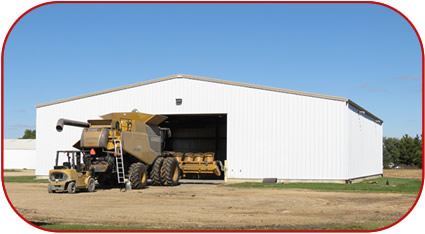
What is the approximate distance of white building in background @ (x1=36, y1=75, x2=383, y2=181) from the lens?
96.0ft

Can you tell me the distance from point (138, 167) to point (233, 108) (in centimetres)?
857

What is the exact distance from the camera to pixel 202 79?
3253cm

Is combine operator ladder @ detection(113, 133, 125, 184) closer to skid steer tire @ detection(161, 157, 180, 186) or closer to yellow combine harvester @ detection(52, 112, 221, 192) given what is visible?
yellow combine harvester @ detection(52, 112, 221, 192)

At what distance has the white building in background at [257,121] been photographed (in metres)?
29.3

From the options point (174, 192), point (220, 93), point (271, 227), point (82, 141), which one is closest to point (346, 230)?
point (271, 227)

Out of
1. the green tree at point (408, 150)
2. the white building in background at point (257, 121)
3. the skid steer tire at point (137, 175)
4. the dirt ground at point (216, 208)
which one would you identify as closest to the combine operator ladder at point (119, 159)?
the skid steer tire at point (137, 175)

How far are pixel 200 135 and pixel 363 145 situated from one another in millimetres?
13779

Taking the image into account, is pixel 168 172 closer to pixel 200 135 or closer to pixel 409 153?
pixel 200 135

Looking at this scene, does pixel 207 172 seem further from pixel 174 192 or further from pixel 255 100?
pixel 174 192

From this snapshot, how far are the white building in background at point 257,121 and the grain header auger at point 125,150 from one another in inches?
167

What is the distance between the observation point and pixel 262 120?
3088 cm

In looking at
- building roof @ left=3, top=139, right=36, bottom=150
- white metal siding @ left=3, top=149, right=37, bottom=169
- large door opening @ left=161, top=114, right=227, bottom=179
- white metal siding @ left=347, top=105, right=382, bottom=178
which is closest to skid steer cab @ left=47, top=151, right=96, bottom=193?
white metal siding @ left=347, top=105, right=382, bottom=178

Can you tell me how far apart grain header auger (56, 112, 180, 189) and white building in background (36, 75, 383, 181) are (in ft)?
13.9

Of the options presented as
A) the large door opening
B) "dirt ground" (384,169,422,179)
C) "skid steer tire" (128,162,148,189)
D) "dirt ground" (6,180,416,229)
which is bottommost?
"dirt ground" (384,169,422,179)
